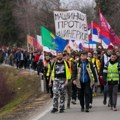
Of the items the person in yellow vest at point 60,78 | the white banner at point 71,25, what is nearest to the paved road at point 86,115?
the person in yellow vest at point 60,78

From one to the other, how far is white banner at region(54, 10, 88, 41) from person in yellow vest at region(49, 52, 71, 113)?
4.79 meters

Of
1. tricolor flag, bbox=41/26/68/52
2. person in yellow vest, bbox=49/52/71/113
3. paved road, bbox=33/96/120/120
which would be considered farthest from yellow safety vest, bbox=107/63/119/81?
tricolor flag, bbox=41/26/68/52

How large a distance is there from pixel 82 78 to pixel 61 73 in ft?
2.09

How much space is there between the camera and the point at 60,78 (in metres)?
14.1

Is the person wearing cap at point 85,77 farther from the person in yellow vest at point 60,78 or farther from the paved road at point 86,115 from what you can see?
the paved road at point 86,115

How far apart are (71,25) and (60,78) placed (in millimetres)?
5322

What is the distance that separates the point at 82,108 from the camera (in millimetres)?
14250

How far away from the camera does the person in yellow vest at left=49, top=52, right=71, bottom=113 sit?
14.1 m

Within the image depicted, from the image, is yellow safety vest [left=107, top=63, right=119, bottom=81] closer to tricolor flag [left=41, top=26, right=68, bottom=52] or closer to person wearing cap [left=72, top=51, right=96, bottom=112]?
person wearing cap [left=72, top=51, right=96, bottom=112]

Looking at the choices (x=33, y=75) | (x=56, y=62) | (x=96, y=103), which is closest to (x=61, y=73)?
(x=56, y=62)

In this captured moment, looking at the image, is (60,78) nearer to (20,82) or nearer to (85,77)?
(85,77)

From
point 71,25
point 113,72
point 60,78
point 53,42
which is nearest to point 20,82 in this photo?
point 71,25

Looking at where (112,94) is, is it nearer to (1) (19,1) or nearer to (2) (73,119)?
(2) (73,119)

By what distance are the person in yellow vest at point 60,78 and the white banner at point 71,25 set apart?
15.7 ft
